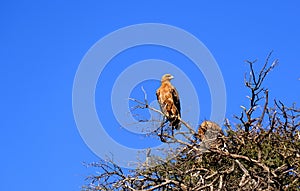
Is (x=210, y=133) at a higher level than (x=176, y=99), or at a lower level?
lower

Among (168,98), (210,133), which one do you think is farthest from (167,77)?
(210,133)

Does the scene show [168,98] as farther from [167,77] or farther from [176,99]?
Answer: [167,77]

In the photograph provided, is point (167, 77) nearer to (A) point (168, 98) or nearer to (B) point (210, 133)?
(A) point (168, 98)

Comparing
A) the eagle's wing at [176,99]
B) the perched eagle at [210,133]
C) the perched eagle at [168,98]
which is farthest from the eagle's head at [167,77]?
the perched eagle at [210,133]

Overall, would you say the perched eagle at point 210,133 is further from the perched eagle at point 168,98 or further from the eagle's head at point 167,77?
the eagle's head at point 167,77

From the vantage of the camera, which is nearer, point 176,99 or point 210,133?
point 210,133

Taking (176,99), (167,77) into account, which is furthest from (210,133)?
(167,77)

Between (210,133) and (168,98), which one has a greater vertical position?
(168,98)

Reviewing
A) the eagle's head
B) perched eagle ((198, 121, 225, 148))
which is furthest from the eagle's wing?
perched eagle ((198, 121, 225, 148))

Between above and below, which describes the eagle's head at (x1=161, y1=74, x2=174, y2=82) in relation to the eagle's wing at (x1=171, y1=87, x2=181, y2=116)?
above

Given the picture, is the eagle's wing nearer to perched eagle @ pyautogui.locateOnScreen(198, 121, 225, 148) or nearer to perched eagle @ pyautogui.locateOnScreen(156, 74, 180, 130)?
perched eagle @ pyautogui.locateOnScreen(156, 74, 180, 130)

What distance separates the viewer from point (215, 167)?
11.6 m

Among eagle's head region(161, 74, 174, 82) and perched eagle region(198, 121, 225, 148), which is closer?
perched eagle region(198, 121, 225, 148)

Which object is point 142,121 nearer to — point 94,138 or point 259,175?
point 94,138
